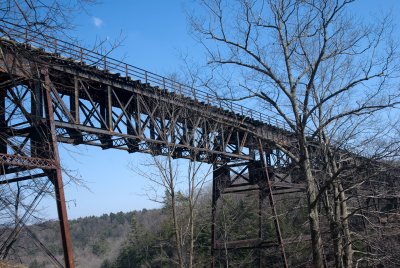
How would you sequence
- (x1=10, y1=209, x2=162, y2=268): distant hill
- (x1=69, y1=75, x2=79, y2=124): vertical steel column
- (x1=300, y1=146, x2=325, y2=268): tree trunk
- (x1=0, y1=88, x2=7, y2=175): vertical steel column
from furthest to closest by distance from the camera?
1. (x1=10, y1=209, x2=162, y2=268): distant hill
2. (x1=69, y1=75, x2=79, y2=124): vertical steel column
3. (x1=300, y1=146, x2=325, y2=268): tree trunk
4. (x1=0, y1=88, x2=7, y2=175): vertical steel column

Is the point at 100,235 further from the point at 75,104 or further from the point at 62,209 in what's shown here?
the point at 62,209

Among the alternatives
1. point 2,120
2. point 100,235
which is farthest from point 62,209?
point 100,235

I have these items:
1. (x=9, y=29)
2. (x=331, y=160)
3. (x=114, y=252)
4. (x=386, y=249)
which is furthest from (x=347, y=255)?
(x=114, y=252)

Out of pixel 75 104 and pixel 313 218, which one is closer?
pixel 313 218

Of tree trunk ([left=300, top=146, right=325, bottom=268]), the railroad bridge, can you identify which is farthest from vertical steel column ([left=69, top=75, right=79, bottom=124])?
tree trunk ([left=300, top=146, right=325, bottom=268])

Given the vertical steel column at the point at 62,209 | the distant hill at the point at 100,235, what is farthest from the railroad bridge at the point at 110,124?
the distant hill at the point at 100,235

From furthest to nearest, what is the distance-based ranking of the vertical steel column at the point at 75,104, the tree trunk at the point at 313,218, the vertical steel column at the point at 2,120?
the vertical steel column at the point at 75,104, the tree trunk at the point at 313,218, the vertical steel column at the point at 2,120

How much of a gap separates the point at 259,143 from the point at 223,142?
1571mm

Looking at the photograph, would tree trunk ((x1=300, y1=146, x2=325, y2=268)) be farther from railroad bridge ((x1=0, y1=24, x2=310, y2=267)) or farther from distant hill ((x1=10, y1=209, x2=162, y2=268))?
distant hill ((x1=10, y1=209, x2=162, y2=268))

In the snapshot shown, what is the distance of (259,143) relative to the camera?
16938 mm

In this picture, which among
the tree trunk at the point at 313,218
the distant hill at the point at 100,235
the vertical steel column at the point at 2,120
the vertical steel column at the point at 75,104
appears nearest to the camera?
the vertical steel column at the point at 2,120

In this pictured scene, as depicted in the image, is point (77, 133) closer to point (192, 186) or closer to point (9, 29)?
point (192, 186)

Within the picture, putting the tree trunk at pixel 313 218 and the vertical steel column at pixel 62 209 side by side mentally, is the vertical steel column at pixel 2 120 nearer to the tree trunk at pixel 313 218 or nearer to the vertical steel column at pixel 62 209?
the vertical steel column at pixel 62 209

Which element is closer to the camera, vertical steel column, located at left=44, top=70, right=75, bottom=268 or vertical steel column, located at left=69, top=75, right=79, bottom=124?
vertical steel column, located at left=44, top=70, right=75, bottom=268
